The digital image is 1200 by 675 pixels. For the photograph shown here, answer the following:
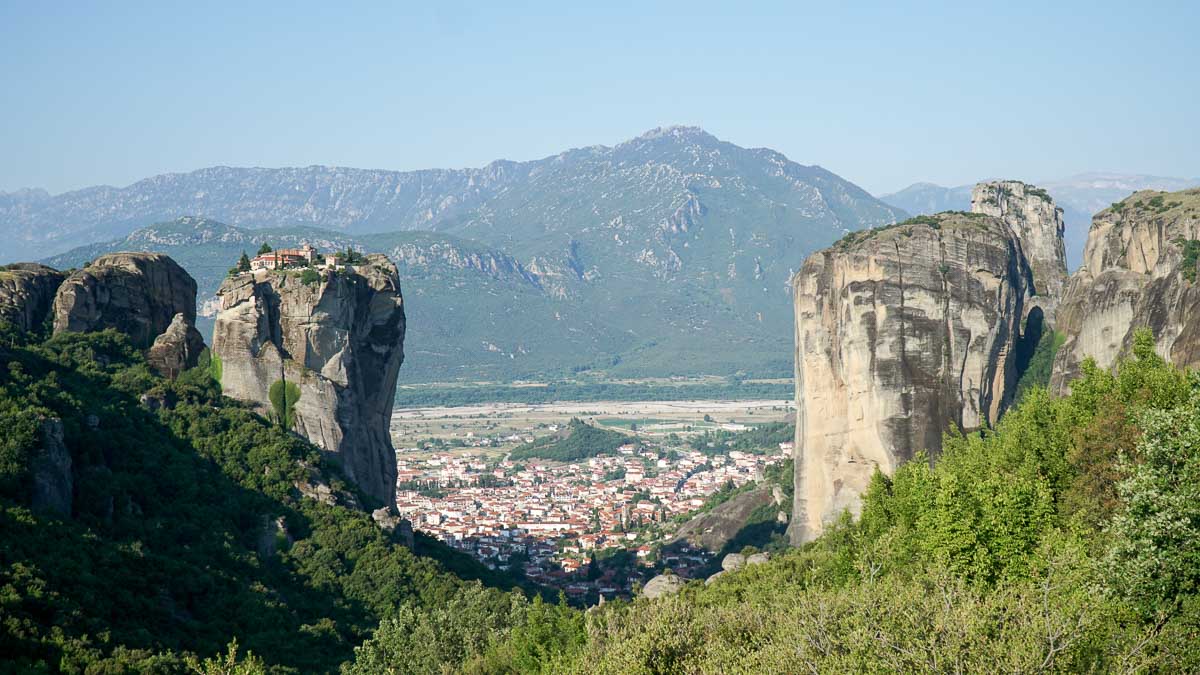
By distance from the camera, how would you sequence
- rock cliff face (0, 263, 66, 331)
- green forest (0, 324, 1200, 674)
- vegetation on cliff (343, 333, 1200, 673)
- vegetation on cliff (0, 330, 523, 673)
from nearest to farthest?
1. vegetation on cliff (343, 333, 1200, 673)
2. green forest (0, 324, 1200, 674)
3. vegetation on cliff (0, 330, 523, 673)
4. rock cliff face (0, 263, 66, 331)

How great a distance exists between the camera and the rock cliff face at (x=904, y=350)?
74.5 m

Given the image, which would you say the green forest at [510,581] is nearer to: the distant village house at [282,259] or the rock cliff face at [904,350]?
the rock cliff face at [904,350]

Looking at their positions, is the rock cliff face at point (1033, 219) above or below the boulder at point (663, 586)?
above

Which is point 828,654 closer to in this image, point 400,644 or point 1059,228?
point 400,644

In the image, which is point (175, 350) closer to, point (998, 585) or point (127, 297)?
point (127, 297)

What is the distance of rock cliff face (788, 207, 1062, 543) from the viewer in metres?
74.5

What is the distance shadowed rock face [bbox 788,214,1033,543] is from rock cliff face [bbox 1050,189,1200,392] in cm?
456

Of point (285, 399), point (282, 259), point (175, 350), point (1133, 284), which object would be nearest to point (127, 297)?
point (175, 350)

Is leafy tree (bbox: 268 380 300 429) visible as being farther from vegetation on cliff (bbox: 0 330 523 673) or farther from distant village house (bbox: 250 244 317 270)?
distant village house (bbox: 250 244 317 270)

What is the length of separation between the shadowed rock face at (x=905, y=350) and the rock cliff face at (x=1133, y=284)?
4563 millimetres

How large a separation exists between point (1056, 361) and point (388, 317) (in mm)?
37904

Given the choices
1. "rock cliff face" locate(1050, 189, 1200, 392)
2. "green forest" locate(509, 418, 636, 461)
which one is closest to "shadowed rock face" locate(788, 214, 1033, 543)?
"rock cliff face" locate(1050, 189, 1200, 392)

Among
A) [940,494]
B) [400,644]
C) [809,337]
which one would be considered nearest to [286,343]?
[400,644]

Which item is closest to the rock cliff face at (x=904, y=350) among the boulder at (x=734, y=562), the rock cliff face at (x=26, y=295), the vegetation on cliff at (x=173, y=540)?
the boulder at (x=734, y=562)
